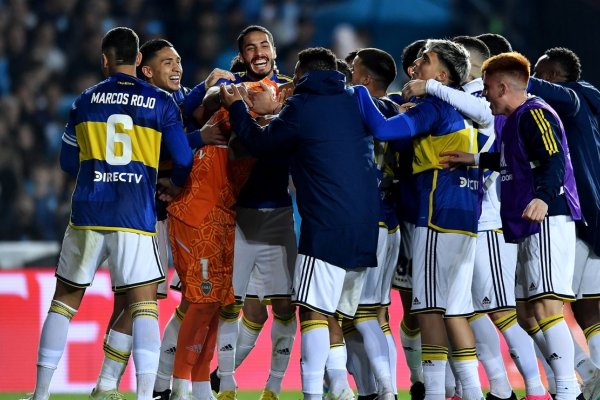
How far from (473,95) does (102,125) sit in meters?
2.21

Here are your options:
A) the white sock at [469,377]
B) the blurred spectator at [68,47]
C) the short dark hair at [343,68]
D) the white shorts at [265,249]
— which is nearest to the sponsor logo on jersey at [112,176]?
the white shorts at [265,249]

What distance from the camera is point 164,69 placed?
6.70 m

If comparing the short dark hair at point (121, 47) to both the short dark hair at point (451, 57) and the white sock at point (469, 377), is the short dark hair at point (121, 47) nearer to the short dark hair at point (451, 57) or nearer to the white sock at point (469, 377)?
the short dark hair at point (451, 57)

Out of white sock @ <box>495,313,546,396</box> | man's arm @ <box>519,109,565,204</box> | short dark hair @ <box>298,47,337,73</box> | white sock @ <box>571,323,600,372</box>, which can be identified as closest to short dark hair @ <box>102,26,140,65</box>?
short dark hair @ <box>298,47,337,73</box>

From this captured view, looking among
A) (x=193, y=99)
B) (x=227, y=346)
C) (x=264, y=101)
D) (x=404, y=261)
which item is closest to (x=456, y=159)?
(x=404, y=261)

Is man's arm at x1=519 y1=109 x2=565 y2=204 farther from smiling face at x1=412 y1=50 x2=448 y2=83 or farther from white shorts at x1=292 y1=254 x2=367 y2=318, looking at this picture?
white shorts at x1=292 y1=254 x2=367 y2=318

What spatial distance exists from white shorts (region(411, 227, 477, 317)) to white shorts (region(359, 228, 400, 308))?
388mm

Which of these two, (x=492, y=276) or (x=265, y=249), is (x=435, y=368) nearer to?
(x=492, y=276)

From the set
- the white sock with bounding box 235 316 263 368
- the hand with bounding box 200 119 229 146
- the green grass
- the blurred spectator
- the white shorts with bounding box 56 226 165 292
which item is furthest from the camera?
the blurred spectator

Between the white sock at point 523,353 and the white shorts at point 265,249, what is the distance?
1363 mm

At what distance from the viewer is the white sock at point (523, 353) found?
6406 mm

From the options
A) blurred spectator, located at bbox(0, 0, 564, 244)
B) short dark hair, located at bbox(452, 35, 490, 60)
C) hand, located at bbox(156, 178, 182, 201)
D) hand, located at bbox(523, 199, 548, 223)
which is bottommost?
hand, located at bbox(523, 199, 548, 223)

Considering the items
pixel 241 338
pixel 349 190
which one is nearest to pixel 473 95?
pixel 349 190

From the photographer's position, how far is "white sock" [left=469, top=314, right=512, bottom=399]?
6480 millimetres
